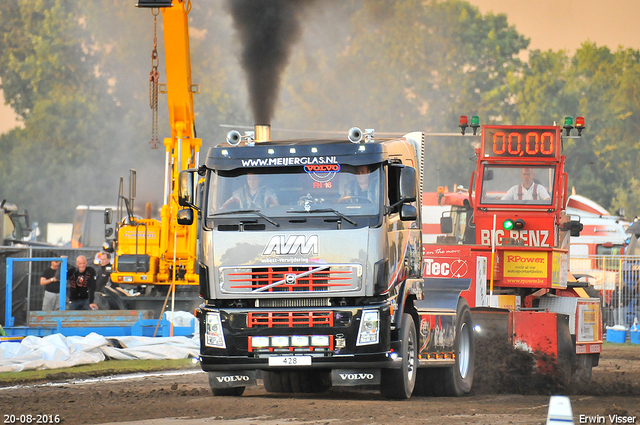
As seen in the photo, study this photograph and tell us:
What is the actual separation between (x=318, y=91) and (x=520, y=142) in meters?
44.0

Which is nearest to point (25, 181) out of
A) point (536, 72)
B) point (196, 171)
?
point (536, 72)

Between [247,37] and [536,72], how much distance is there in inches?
1893

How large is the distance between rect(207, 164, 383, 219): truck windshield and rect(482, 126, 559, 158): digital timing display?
22.4ft

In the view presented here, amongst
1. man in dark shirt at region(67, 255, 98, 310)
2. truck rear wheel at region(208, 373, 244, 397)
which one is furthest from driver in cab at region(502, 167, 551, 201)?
man in dark shirt at region(67, 255, 98, 310)

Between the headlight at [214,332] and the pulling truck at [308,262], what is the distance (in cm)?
1

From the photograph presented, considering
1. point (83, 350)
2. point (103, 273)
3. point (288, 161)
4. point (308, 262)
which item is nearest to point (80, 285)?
point (103, 273)

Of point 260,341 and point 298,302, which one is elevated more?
point 298,302

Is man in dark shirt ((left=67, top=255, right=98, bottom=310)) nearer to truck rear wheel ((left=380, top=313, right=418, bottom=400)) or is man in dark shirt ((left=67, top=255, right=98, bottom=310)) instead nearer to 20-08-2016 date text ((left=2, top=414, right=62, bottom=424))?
truck rear wheel ((left=380, top=313, right=418, bottom=400))

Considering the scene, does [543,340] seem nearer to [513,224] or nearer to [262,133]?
[513,224]

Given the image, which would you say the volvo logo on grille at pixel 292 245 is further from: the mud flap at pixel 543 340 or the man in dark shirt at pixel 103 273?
the man in dark shirt at pixel 103 273

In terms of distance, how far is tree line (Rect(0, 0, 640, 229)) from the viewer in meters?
62.2

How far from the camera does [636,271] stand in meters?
28.1

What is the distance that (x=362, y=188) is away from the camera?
11.7 m

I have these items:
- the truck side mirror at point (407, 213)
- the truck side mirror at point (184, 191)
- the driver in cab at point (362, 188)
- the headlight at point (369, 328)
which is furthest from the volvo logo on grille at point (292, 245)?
the truck side mirror at point (184, 191)
